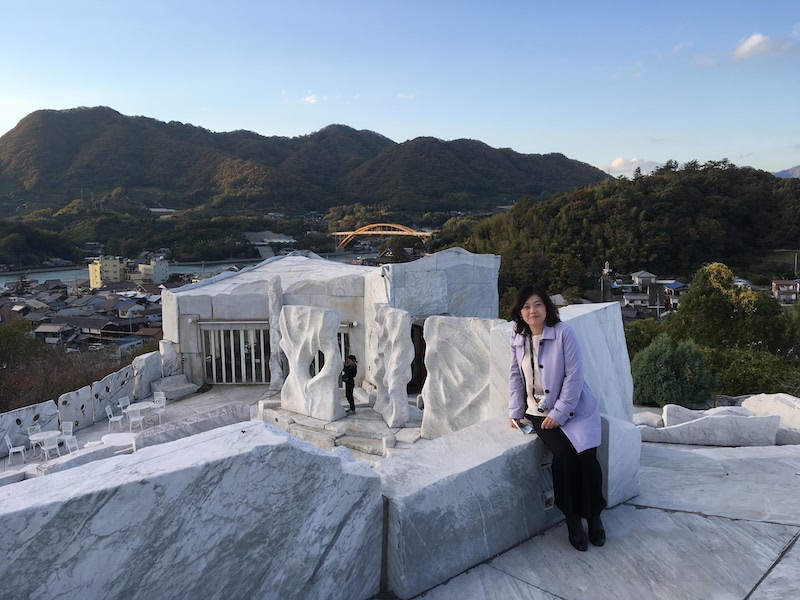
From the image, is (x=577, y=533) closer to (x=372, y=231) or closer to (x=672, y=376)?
(x=672, y=376)

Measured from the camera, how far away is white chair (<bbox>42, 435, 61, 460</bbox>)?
33.4ft

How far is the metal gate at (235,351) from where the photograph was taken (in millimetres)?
14789

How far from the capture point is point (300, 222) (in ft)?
293

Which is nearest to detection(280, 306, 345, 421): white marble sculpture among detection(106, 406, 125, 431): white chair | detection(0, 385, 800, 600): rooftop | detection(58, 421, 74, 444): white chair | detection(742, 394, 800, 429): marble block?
detection(106, 406, 125, 431): white chair

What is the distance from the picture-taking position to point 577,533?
125 inches

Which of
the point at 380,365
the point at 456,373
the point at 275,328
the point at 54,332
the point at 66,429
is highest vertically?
the point at 456,373

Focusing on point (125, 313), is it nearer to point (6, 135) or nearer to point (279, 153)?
point (279, 153)

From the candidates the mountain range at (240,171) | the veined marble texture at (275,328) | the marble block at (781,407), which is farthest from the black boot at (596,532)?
the mountain range at (240,171)

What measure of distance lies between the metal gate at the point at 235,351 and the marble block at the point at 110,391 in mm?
1878

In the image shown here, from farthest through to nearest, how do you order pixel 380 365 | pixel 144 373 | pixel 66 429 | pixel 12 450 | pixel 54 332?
pixel 54 332, pixel 144 373, pixel 380 365, pixel 66 429, pixel 12 450

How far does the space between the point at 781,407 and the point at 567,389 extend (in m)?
6.09

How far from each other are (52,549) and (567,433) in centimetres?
257

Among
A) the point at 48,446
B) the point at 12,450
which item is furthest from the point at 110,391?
the point at 48,446

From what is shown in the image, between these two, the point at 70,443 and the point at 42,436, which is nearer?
the point at 42,436
